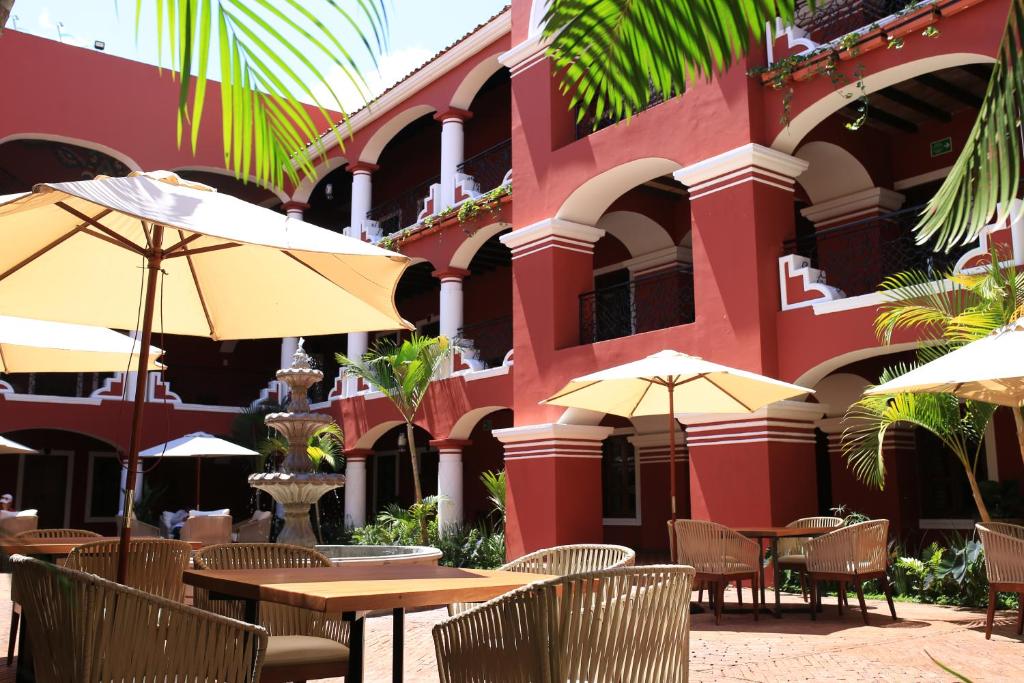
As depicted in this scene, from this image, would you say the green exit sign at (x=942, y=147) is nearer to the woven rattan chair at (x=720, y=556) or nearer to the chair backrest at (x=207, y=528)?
the woven rattan chair at (x=720, y=556)

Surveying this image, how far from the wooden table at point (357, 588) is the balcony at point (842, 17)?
28.2 ft

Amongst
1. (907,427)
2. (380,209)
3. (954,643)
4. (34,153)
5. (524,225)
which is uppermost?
(34,153)

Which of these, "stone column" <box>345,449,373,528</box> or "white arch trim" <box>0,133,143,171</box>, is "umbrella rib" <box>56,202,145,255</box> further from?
"white arch trim" <box>0,133,143,171</box>

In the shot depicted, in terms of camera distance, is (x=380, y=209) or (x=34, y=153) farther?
(x=34, y=153)

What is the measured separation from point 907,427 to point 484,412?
594 centimetres

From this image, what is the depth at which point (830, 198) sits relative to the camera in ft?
40.3

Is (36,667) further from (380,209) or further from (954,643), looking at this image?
(380,209)

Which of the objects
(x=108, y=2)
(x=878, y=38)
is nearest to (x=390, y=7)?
(x=108, y=2)

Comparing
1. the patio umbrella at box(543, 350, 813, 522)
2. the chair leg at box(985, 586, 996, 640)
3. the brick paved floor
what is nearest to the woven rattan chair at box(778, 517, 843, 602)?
the brick paved floor

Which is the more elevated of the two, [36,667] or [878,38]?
[878,38]

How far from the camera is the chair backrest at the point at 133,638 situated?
2.62 metres

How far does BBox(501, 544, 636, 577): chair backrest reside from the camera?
13.9 feet

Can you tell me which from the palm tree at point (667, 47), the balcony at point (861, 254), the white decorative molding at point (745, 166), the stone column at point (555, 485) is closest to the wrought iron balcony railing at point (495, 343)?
the stone column at point (555, 485)

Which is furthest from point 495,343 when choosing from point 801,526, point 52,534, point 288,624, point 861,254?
point 288,624
